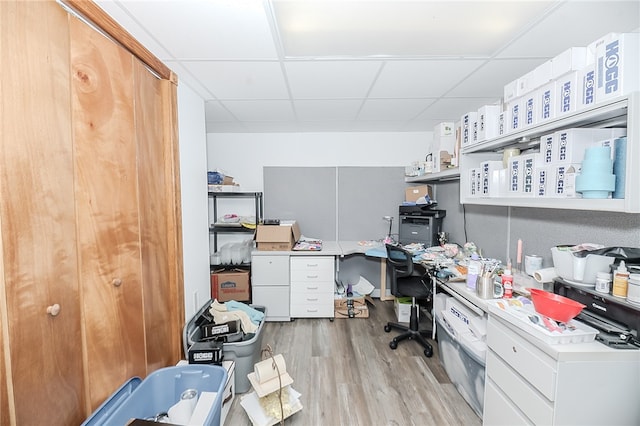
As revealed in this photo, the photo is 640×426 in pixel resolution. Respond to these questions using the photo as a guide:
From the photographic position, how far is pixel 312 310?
2.93 meters

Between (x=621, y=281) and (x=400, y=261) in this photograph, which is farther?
(x=400, y=261)

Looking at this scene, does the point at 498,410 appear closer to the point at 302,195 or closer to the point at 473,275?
the point at 473,275

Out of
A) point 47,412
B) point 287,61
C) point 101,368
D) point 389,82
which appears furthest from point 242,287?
point 389,82

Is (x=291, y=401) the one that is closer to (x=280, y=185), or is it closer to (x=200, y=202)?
(x=200, y=202)

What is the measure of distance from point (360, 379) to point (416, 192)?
7.14 feet

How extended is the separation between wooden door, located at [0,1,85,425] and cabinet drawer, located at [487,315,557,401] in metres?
1.98

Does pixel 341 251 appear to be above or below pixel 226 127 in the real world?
below

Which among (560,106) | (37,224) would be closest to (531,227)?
(560,106)

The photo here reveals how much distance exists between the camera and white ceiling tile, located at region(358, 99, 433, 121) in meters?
2.36

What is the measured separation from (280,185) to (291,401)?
2.48 metres

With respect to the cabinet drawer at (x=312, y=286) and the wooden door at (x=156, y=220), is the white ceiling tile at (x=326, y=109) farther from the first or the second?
A: the cabinet drawer at (x=312, y=286)

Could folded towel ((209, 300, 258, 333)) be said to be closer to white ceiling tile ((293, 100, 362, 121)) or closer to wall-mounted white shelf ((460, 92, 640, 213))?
white ceiling tile ((293, 100, 362, 121))

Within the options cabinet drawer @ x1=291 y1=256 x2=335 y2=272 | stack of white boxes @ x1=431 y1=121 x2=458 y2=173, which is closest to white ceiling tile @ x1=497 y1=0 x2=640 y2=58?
stack of white boxes @ x1=431 y1=121 x2=458 y2=173

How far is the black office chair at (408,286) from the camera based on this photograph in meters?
2.35
